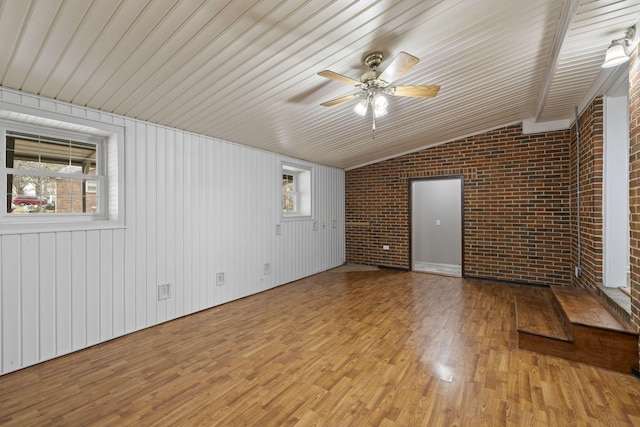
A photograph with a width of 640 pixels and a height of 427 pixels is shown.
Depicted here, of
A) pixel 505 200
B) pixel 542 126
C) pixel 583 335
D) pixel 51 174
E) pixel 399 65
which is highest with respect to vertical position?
A: pixel 542 126

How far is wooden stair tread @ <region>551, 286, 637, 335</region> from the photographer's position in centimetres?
252

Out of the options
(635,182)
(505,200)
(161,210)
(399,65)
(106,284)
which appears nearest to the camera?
(399,65)

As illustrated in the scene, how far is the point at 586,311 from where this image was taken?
2.87m

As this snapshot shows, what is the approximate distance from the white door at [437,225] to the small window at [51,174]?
5756mm

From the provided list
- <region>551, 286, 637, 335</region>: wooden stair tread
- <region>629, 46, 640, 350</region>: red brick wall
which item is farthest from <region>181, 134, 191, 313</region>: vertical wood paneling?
<region>629, 46, 640, 350</region>: red brick wall

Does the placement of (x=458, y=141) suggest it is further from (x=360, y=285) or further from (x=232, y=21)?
(x=232, y=21)

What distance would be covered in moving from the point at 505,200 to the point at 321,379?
4.74 m

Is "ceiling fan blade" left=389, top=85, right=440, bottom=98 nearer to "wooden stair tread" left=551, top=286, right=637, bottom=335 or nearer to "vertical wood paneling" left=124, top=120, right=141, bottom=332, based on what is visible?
"wooden stair tread" left=551, top=286, right=637, bottom=335

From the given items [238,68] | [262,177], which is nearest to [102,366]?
[238,68]

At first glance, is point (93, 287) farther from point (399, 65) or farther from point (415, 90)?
point (415, 90)

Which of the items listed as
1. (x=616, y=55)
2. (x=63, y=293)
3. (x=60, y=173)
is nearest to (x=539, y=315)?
(x=616, y=55)

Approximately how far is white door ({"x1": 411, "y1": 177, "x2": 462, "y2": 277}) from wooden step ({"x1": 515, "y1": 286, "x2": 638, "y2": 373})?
3482mm

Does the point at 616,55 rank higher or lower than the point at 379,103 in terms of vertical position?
higher

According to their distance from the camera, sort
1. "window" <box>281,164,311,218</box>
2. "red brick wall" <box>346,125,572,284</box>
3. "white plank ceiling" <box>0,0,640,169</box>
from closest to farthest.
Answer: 1. "white plank ceiling" <box>0,0,640,169</box>
2. "red brick wall" <box>346,125,572,284</box>
3. "window" <box>281,164,311,218</box>
